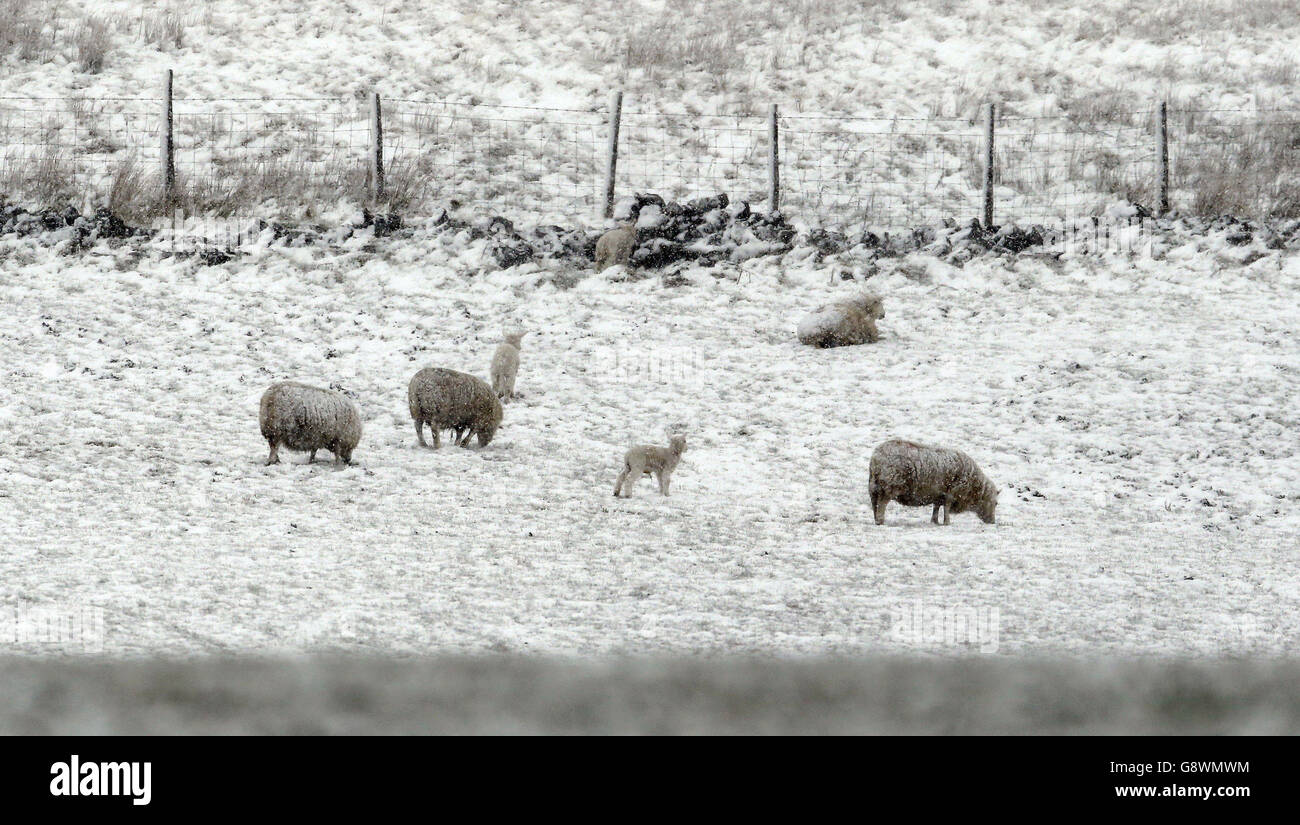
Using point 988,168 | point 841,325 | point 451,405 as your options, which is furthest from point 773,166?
point 451,405

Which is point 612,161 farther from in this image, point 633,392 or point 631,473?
point 631,473

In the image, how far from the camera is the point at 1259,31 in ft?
78.7

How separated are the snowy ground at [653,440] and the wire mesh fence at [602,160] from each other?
2.33 meters

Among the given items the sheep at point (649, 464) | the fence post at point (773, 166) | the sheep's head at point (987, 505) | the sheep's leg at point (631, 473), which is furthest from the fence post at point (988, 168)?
the sheep's leg at point (631, 473)

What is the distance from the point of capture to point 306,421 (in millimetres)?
9547

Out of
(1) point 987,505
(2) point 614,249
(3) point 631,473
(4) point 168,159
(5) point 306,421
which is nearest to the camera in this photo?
(1) point 987,505

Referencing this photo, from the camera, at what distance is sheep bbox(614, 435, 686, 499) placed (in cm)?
923

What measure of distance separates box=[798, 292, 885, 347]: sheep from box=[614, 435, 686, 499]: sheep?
15.3ft

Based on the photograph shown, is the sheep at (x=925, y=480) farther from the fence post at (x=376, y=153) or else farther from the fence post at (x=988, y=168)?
the fence post at (x=376, y=153)

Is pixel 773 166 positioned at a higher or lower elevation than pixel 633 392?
higher

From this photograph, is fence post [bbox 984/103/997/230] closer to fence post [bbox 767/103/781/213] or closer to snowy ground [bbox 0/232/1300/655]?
snowy ground [bbox 0/232/1300/655]

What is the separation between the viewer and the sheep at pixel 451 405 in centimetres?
1048

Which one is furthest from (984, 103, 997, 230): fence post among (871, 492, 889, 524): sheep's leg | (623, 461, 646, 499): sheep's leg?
(623, 461, 646, 499): sheep's leg

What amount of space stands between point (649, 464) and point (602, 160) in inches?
445
